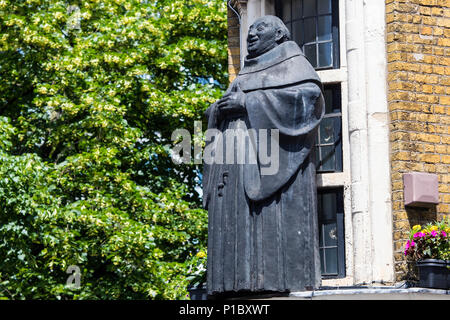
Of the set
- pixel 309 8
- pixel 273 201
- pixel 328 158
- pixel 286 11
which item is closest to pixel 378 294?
pixel 273 201

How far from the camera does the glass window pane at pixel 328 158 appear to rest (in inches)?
510

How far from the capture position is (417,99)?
492 inches

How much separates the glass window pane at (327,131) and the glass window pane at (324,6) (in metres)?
1.44

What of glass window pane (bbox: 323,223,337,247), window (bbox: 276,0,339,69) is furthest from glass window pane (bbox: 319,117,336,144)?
glass window pane (bbox: 323,223,337,247)

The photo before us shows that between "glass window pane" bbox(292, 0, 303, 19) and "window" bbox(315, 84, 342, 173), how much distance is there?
4.17 feet

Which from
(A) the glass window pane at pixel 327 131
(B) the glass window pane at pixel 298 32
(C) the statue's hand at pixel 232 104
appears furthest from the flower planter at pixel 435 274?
(B) the glass window pane at pixel 298 32

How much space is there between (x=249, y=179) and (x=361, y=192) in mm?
1958

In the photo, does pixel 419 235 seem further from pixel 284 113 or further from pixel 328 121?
pixel 328 121

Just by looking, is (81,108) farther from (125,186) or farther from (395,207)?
(395,207)

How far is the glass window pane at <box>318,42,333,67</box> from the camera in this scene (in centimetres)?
1339

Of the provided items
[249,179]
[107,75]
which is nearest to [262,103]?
[249,179]

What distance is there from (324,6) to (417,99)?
1.91 meters

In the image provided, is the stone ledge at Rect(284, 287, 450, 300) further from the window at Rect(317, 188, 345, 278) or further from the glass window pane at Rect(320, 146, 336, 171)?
the glass window pane at Rect(320, 146, 336, 171)

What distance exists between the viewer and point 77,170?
19.5m
